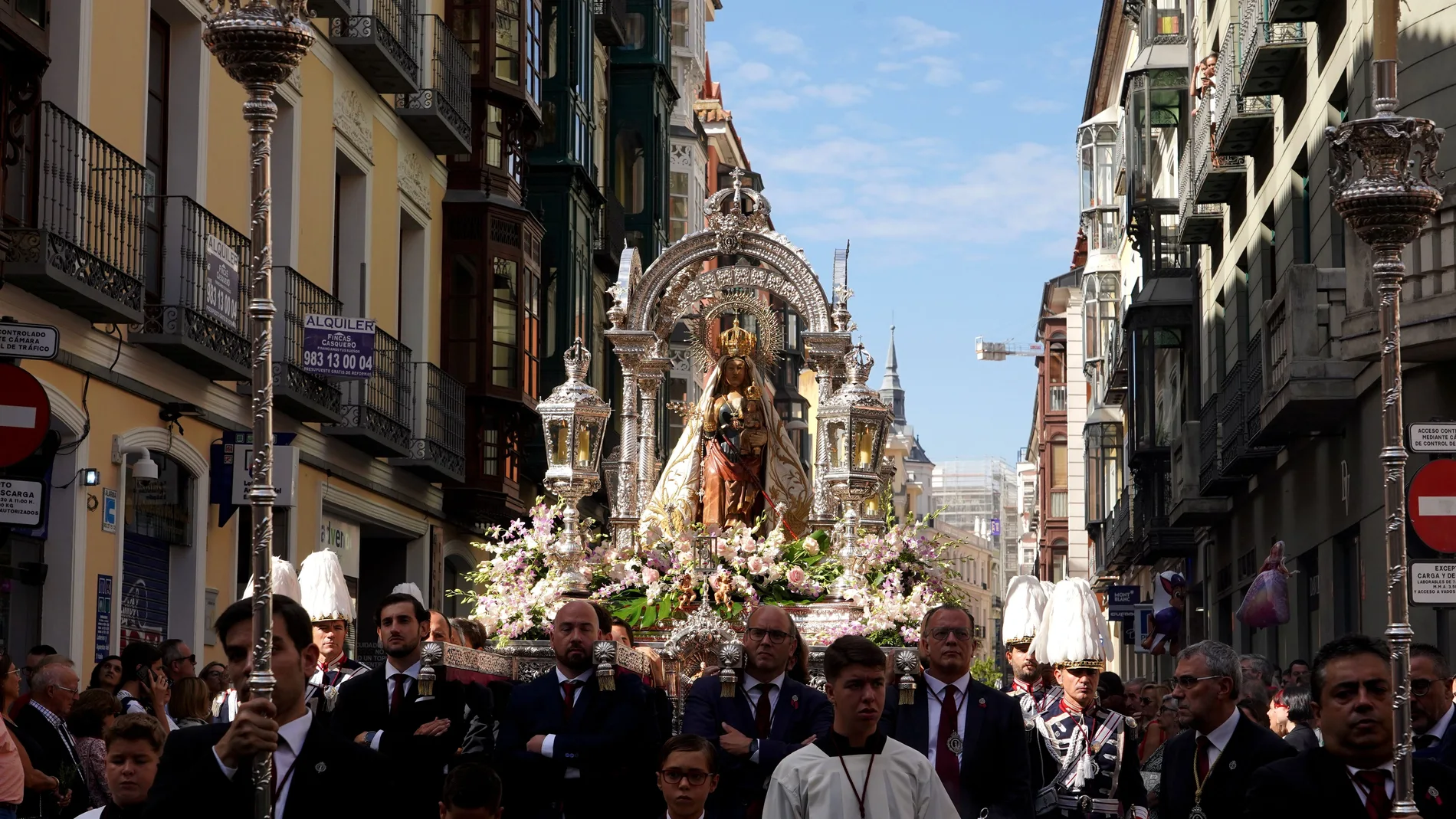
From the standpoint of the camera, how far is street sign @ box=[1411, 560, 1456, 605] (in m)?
12.1

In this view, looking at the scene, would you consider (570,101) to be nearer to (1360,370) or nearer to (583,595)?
(1360,370)

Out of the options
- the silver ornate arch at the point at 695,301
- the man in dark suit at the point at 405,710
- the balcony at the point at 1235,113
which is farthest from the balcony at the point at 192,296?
the balcony at the point at 1235,113

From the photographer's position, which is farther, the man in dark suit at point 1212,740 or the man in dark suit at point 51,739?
the man in dark suit at point 51,739

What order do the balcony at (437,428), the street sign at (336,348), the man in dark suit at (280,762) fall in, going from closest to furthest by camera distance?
the man in dark suit at (280,762)
the street sign at (336,348)
the balcony at (437,428)

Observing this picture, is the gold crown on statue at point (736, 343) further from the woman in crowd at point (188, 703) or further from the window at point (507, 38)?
the window at point (507, 38)

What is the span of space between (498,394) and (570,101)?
26.7 feet

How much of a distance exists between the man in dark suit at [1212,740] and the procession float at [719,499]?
5040mm

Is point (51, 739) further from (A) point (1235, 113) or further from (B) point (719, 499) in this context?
(A) point (1235, 113)

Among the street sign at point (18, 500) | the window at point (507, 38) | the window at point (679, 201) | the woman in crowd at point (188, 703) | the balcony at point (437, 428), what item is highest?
the window at point (679, 201)

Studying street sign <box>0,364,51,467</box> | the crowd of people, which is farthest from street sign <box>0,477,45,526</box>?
the crowd of people

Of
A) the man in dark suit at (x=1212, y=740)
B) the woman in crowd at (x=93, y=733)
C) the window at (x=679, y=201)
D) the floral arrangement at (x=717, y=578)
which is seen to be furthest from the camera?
the window at (x=679, y=201)

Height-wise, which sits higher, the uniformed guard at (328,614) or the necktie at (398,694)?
the uniformed guard at (328,614)

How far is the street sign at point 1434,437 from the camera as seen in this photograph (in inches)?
451

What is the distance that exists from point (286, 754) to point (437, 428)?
66.2 ft
